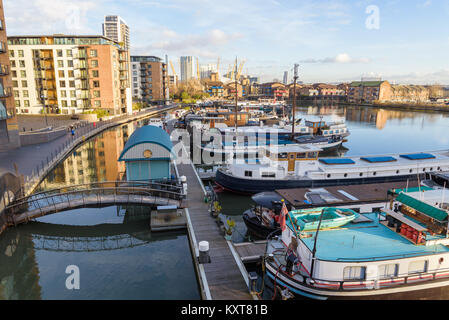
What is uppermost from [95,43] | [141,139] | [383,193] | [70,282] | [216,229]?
[95,43]

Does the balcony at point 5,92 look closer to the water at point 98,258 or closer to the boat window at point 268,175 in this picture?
the water at point 98,258

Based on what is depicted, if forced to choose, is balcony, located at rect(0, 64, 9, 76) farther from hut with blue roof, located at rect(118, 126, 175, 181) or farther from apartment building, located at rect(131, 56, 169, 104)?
apartment building, located at rect(131, 56, 169, 104)

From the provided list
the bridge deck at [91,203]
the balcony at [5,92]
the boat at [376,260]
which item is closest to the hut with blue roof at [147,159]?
the bridge deck at [91,203]

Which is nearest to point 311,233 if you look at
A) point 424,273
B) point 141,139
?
point 424,273

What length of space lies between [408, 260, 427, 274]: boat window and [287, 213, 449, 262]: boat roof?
0.49m

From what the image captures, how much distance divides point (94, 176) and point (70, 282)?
74.2 feet

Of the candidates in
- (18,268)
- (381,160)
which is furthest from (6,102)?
(381,160)

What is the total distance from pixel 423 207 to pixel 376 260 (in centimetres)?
411

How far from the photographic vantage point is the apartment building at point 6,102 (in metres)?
41.9

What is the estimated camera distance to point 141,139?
26.7 m

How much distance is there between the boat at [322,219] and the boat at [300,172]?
11.9 meters

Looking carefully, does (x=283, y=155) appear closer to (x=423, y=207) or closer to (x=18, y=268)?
(x=423, y=207)

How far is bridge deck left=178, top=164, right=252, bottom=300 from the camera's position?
1425 centimetres
